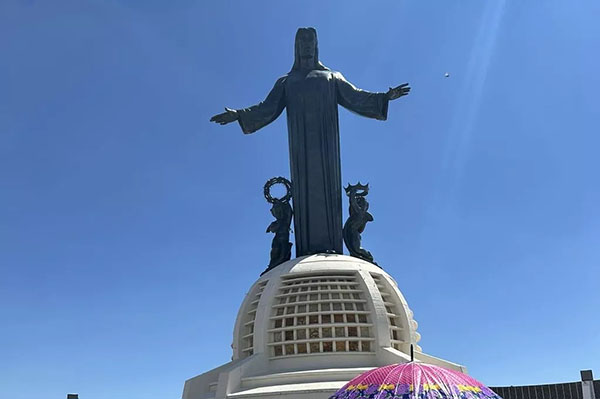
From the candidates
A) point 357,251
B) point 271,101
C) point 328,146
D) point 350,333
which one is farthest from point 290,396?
point 271,101

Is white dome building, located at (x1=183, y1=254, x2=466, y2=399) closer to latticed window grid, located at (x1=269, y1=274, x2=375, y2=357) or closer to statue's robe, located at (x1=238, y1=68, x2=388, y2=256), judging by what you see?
latticed window grid, located at (x1=269, y1=274, x2=375, y2=357)

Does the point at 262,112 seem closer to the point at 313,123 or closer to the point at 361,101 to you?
the point at 313,123

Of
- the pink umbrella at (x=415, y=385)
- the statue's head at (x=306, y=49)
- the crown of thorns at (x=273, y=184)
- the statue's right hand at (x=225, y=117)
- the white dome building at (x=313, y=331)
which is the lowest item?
the pink umbrella at (x=415, y=385)

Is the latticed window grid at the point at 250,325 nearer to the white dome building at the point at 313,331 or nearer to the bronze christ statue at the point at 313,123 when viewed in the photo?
the white dome building at the point at 313,331

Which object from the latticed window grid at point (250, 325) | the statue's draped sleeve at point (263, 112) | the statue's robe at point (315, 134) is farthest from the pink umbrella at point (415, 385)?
the statue's draped sleeve at point (263, 112)

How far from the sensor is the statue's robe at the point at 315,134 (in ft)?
94.3

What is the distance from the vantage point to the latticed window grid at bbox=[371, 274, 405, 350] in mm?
24423

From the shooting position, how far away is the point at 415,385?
9828mm

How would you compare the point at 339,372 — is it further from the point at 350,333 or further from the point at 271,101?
the point at 271,101

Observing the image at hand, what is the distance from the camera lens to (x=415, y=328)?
25.8 m

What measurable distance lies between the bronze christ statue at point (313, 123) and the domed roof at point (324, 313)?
2.72 m

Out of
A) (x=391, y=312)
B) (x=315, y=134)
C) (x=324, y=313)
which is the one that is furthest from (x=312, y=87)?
(x=324, y=313)

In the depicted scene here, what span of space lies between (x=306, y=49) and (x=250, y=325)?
1325cm

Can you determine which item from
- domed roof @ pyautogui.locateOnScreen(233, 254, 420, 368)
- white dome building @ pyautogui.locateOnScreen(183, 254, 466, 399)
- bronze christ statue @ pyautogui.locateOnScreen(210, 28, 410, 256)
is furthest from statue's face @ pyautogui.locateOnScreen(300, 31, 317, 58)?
domed roof @ pyautogui.locateOnScreen(233, 254, 420, 368)
